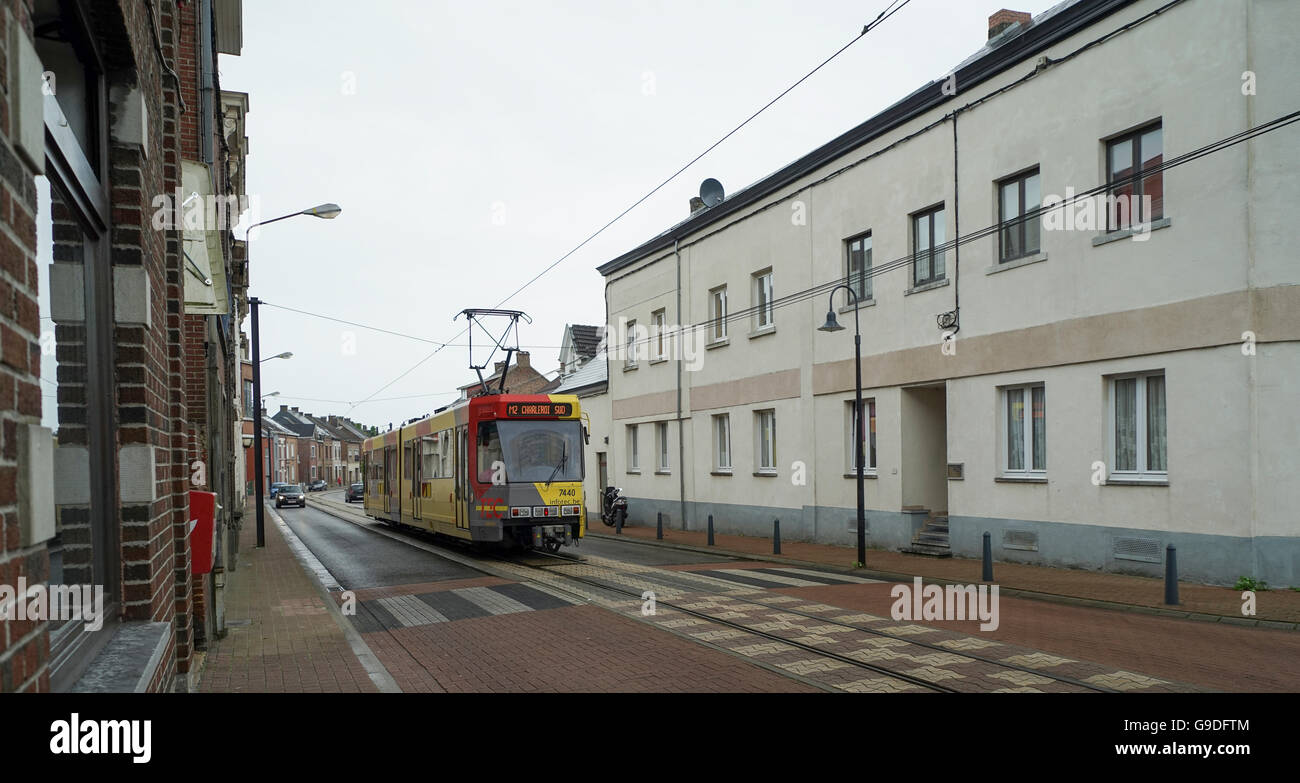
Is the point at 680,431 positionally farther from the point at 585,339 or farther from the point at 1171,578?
the point at 585,339

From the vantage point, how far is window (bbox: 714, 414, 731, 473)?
1022 inches

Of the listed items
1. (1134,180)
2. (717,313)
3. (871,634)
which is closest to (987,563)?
(871,634)

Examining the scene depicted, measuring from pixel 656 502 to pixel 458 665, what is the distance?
2111 cm

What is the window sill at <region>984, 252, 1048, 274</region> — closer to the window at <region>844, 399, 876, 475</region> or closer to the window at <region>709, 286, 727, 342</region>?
the window at <region>844, 399, 876, 475</region>

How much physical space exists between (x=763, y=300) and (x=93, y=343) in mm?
21778

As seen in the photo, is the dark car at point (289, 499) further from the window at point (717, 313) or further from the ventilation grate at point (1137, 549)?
the ventilation grate at point (1137, 549)

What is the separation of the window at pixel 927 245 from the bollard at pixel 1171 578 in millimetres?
8164

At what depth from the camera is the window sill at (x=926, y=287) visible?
58.5 ft

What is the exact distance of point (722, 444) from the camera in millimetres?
26344

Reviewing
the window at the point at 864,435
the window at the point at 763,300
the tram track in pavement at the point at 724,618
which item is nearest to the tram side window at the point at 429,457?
the tram track in pavement at the point at 724,618

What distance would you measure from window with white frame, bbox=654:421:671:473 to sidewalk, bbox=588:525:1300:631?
8.87 meters

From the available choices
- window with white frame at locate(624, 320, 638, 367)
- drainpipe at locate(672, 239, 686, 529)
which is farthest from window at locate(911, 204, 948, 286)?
window with white frame at locate(624, 320, 638, 367)
